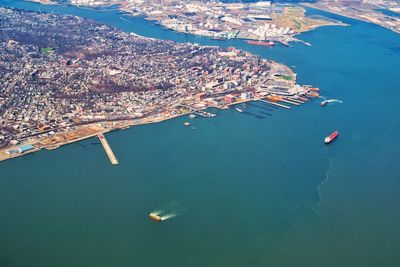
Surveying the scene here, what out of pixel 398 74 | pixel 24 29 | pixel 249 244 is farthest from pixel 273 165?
A: pixel 24 29

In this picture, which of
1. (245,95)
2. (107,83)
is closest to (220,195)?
(245,95)

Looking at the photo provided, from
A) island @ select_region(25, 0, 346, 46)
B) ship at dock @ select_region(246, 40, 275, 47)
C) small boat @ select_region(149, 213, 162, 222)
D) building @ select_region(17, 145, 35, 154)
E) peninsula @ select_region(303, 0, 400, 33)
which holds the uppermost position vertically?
peninsula @ select_region(303, 0, 400, 33)

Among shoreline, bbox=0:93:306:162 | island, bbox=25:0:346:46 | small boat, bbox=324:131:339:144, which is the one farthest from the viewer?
island, bbox=25:0:346:46

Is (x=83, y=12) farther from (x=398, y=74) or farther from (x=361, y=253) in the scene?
(x=361, y=253)

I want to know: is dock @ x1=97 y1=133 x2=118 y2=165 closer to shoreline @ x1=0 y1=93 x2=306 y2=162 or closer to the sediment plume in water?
shoreline @ x1=0 y1=93 x2=306 y2=162

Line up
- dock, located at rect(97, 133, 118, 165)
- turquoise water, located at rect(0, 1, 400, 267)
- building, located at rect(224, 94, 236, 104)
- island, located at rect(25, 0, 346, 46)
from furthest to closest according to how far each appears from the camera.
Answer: island, located at rect(25, 0, 346, 46) < building, located at rect(224, 94, 236, 104) < dock, located at rect(97, 133, 118, 165) < turquoise water, located at rect(0, 1, 400, 267)

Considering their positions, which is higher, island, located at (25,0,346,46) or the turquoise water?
island, located at (25,0,346,46)

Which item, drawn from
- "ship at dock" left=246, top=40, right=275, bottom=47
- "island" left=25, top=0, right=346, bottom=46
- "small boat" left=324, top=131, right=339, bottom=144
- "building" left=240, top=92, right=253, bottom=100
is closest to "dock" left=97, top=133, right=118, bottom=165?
"building" left=240, top=92, right=253, bottom=100

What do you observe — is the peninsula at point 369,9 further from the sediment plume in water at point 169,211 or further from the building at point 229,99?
the sediment plume in water at point 169,211
